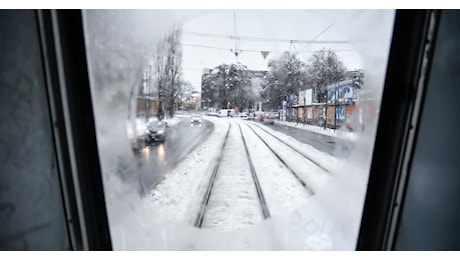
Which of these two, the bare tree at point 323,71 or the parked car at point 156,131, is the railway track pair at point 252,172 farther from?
the bare tree at point 323,71

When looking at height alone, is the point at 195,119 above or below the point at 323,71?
below

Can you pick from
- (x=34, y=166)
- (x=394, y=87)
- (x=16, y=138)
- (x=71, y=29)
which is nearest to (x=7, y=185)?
(x=34, y=166)

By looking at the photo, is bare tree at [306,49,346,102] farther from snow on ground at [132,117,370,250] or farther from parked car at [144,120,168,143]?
parked car at [144,120,168,143]

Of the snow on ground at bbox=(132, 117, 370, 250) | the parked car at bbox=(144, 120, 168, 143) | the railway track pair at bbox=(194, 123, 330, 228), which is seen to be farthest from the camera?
the railway track pair at bbox=(194, 123, 330, 228)

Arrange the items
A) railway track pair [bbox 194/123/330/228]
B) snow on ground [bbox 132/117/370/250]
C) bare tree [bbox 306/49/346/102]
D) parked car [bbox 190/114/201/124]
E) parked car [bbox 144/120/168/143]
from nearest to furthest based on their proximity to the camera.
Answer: snow on ground [bbox 132/117/370/250], parked car [bbox 144/120/168/143], railway track pair [bbox 194/123/330/228], parked car [bbox 190/114/201/124], bare tree [bbox 306/49/346/102]

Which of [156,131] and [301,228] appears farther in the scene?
[156,131]

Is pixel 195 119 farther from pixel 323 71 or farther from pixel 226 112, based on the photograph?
pixel 323 71

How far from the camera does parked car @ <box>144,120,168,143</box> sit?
7.06ft

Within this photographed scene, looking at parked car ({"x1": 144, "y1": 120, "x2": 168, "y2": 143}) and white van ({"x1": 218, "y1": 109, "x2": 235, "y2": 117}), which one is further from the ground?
white van ({"x1": 218, "y1": 109, "x2": 235, "y2": 117})

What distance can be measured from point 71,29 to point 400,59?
176 cm

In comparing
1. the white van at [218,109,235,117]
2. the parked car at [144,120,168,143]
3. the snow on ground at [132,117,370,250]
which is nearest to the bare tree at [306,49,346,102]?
the white van at [218,109,235,117]

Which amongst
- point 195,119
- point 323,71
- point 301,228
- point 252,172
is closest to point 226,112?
point 195,119

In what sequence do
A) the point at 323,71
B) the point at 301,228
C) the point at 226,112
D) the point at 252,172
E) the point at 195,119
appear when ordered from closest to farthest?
the point at 301,228 → the point at 195,119 → the point at 226,112 → the point at 323,71 → the point at 252,172

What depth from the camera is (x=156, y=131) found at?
2459 mm
